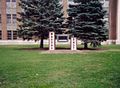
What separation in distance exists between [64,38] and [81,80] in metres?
21.1

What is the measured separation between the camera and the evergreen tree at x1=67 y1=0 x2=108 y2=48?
99.9 feet

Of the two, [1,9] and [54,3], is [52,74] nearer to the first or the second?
[54,3]

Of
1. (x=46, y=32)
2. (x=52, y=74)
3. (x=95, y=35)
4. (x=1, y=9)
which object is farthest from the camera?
(x=1, y=9)

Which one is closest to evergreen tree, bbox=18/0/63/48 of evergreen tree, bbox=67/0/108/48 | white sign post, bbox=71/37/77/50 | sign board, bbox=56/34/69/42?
sign board, bbox=56/34/69/42

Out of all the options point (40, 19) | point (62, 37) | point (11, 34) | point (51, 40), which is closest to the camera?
point (51, 40)

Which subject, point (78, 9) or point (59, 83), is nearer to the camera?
point (59, 83)

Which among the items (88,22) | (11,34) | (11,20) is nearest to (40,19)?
(88,22)

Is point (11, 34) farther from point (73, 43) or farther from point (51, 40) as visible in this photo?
point (73, 43)

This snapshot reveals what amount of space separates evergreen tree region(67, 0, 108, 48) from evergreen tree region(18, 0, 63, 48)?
159cm

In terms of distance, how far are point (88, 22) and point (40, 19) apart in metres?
4.83

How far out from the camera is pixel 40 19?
31953 millimetres


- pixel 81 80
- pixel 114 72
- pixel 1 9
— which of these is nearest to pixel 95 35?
pixel 114 72

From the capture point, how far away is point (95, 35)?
30266 mm

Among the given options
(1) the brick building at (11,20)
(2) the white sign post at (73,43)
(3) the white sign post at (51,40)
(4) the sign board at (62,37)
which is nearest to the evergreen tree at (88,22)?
(4) the sign board at (62,37)
